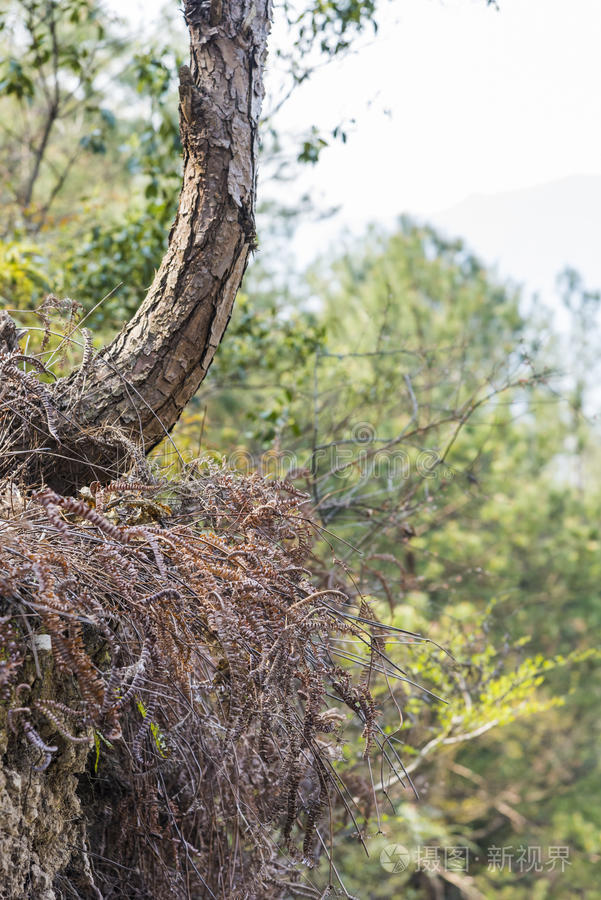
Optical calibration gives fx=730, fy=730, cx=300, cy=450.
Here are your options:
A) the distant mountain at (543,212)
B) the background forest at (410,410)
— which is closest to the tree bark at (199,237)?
the background forest at (410,410)

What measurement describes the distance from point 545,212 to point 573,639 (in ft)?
128

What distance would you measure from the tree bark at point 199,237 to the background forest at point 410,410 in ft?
3.54

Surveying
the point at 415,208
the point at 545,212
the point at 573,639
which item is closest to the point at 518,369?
the point at 573,639

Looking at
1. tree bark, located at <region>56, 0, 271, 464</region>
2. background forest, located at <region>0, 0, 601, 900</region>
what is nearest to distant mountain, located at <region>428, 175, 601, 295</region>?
background forest, located at <region>0, 0, 601, 900</region>

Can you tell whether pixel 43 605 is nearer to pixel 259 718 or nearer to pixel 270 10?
pixel 259 718

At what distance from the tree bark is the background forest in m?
1.08

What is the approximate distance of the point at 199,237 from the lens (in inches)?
70.4

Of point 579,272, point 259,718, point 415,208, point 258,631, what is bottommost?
point 259,718

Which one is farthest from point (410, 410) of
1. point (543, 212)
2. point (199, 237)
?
point (543, 212)

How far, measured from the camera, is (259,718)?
1291 millimetres

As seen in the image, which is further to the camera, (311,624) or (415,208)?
(415,208)

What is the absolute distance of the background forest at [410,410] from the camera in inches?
142

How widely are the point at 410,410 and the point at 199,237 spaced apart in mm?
3997

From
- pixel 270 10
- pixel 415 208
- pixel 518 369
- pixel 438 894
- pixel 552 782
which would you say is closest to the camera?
pixel 270 10
